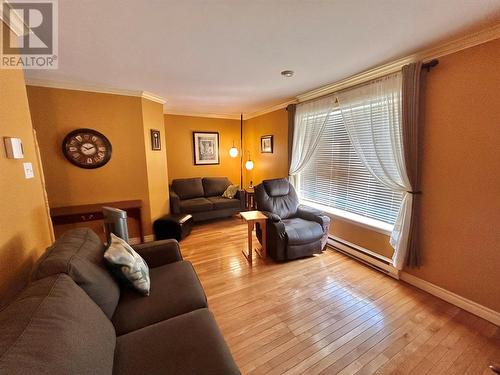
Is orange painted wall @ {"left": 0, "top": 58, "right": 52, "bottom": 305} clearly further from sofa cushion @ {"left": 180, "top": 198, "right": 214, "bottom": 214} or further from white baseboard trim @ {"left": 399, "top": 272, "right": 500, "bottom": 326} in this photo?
white baseboard trim @ {"left": 399, "top": 272, "right": 500, "bottom": 326}

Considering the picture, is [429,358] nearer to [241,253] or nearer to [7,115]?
[241,253]

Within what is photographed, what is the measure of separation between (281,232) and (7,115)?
8.74 feet

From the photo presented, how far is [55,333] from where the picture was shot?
0.76 m

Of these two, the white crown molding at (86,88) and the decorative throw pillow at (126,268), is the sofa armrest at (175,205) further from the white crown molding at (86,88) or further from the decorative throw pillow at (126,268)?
the decorative throw pillow at (126,268)

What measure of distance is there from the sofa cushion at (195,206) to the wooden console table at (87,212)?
95 cm

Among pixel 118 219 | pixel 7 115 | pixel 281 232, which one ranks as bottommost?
pixel 281 232

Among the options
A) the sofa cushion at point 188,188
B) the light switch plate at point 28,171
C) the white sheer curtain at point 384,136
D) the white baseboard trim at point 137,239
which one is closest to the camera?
the light switch plate at point 28,171

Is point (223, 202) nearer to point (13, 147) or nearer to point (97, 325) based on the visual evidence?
point (13, 147)

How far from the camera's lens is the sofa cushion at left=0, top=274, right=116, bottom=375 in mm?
667

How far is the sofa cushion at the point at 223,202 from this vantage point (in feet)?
14.5

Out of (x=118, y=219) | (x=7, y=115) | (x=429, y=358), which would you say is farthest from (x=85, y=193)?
(x=429, y=358)

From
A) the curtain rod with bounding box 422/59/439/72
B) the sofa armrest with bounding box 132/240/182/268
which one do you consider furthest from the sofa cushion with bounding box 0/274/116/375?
the curtain rod with bounding box 422/59/439/72

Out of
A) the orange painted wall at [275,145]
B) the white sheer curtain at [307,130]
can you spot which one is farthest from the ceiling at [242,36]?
the orange painted wall at [275,145]

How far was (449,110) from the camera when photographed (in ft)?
6.40
